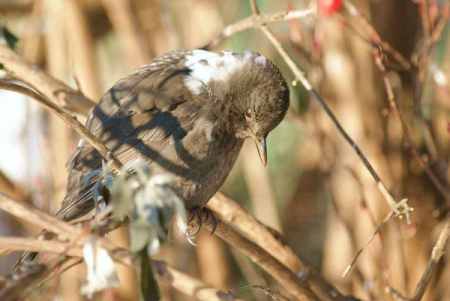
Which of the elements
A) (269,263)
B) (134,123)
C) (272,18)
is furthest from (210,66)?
(269,263)

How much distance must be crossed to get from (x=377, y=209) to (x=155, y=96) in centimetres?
133

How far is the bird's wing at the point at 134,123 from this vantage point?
321 centimetres

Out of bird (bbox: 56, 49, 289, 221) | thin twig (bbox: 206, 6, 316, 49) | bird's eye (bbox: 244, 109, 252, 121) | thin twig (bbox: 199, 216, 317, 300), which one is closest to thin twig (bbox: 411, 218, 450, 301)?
thin twig (bbox: 199, 216, 317, 300)

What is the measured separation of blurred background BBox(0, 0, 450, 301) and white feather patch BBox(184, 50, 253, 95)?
1.04 ft

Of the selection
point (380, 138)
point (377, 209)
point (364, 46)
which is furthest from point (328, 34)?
point (377, 209)

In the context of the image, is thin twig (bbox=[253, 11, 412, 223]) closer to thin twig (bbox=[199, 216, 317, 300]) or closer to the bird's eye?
thin twig (bbox=[199, 216, 317, 300])

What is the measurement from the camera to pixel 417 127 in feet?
13.9

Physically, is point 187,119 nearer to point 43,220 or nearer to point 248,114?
point 248,114

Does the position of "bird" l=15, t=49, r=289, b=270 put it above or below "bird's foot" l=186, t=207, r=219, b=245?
above

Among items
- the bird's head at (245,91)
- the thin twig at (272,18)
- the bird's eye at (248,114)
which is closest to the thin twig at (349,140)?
the thin twig at (272,18)

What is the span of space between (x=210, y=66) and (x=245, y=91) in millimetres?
189

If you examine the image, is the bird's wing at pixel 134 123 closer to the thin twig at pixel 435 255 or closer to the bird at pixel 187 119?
the bird at pixel 187 119

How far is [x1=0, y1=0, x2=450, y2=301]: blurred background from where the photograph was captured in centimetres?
382

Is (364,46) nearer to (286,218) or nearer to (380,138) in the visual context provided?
(380,138)
